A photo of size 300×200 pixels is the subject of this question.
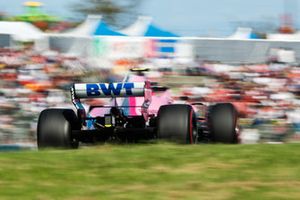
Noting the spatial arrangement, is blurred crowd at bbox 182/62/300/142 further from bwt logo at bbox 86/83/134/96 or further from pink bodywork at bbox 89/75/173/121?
bwt logo at bbox 86/83/134/96

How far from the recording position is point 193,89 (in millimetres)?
17859

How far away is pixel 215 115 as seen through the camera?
407 inches

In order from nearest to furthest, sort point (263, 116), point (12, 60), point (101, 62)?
point (263, 116), point (12, 60), point (101, 62)

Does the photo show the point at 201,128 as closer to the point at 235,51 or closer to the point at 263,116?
the point at 263,116

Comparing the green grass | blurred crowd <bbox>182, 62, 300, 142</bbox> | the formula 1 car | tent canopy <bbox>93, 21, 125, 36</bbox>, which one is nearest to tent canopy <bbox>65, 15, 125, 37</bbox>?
tent canopy <bbox>93, 21, 125, 36</bbox>

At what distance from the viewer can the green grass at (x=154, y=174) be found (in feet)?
20.2

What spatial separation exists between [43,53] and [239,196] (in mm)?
13386

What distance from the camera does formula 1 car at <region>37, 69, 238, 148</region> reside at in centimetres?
956

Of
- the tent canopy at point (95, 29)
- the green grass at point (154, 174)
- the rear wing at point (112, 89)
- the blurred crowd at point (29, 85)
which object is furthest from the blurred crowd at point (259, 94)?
the green grass at point (154, 174)

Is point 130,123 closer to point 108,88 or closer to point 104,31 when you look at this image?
point 108,88

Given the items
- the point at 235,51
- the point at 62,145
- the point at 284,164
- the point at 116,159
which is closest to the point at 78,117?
the point at 62,145

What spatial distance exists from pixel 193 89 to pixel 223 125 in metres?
7.60

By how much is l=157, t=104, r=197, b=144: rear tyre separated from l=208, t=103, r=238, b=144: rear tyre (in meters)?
0.75

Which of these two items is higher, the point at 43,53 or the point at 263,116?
the point at 43,53
